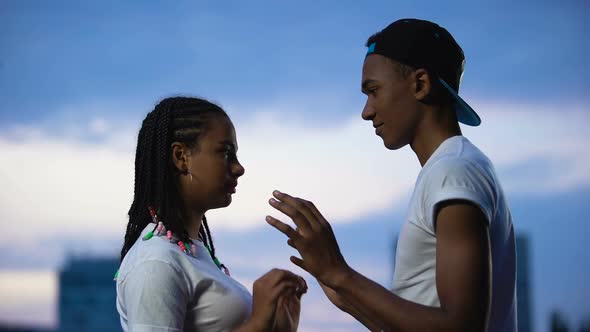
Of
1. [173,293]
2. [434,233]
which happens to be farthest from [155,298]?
[434,233]

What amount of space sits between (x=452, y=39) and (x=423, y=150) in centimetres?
42

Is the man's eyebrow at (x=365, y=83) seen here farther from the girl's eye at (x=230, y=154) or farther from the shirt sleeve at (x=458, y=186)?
the girl's eye at (x=230, y=154)

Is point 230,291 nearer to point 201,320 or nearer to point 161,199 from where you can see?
point 201,320

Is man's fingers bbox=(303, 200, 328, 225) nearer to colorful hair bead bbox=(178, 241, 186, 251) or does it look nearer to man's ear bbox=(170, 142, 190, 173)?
colorful hair bead bbox=(178, 241, 186, 251)

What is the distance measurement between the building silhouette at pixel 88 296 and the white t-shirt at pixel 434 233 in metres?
78.7

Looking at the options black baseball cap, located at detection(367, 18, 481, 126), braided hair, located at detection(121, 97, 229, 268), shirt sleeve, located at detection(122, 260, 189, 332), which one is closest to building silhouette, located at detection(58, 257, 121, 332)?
braided hair, located at detection(121, 97, 229, 268)

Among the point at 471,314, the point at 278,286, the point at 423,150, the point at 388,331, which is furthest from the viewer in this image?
the point at 278,286

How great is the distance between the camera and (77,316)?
81375 mm

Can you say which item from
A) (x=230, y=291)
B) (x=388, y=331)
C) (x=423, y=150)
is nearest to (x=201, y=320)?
(x=230, y=291)

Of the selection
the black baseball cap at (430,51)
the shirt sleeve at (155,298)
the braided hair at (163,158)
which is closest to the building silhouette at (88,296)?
the braided hair at (163,158)

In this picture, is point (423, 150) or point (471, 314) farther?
point (423, 150)

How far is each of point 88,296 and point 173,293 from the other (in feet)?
267

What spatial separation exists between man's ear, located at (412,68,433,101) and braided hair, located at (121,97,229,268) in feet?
3.08

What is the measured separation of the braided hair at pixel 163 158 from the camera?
3.35m
